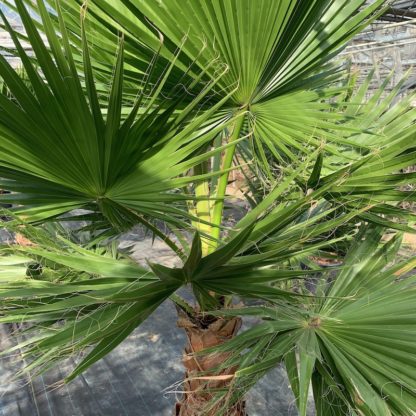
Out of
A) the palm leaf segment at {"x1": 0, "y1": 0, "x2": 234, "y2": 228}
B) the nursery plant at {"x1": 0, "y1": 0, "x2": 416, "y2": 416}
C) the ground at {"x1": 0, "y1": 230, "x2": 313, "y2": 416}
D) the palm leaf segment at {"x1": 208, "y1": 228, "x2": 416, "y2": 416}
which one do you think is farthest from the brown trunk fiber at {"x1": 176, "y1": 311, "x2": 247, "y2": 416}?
the ground at {"x1": 0, "y1": 230, "x2": 313, "y2": 416}

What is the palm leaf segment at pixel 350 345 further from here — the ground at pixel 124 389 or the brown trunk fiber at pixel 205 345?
the ground at pixel 124 389

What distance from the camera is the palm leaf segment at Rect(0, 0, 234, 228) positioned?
0.63 m

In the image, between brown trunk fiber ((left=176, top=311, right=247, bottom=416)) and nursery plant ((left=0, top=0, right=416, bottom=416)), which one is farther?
brown trunk fiber ((left=176, top=311, right=247, bottom=416))

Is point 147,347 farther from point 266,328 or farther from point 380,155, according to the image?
point 380,155

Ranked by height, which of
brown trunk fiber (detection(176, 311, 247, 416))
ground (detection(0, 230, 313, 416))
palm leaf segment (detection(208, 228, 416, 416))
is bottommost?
ground (detection(0, 230, 313, 416))

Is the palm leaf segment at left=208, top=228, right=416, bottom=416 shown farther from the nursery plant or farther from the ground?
the ground

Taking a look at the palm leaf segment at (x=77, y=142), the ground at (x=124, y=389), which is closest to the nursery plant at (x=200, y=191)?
the palm leaf segment at (x=77, y=142)

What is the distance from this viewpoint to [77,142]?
0.70m

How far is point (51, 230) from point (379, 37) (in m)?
5.08

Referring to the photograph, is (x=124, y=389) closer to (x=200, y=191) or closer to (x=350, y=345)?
(x=200, y=191)

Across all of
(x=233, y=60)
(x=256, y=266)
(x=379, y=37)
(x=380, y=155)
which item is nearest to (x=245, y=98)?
(x=233, y=60)

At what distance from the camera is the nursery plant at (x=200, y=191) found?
2.23 feet

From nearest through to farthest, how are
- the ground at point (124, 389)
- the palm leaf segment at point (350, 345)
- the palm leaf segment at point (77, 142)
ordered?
the palm leaf segment at point (77, 142) → the palm leaf segment at point (350, 345) → the ground at point (124, 389)

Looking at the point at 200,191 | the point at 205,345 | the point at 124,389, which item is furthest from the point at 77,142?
the point at 124,389
